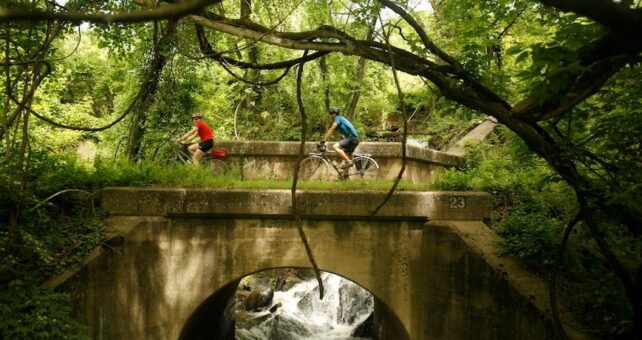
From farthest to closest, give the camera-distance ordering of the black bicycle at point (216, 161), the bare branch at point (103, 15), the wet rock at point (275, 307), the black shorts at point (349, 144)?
the wet rock at point (275, 307)
the black bicycle at point (216, 161)
the black shorts at point (349, 144)
the bare branch at point (103, 15)

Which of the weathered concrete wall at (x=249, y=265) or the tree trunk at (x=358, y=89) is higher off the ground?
the tree trunk at (x=358, y=89)

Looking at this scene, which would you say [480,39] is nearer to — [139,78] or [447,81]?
[447,81]

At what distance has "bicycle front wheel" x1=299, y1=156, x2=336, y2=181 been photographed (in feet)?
30.6

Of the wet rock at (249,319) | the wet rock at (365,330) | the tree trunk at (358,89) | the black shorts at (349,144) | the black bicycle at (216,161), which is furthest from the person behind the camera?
the tree trunk at (358,89)

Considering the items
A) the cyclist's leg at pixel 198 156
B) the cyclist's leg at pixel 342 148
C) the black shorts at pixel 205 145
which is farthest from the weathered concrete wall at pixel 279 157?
the cyclist's leg at pixel 342 148

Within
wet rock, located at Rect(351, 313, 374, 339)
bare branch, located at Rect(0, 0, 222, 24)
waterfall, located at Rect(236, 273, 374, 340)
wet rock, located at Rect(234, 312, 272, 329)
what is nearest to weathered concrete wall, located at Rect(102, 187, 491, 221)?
bare branch, located at Rect(0, 0, 222, 24)

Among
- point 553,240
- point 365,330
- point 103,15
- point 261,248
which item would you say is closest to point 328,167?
point 261,248

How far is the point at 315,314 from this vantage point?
1260 centimetres

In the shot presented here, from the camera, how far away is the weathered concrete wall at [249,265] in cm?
612

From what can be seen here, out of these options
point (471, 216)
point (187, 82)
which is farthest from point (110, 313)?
point (187, 82)

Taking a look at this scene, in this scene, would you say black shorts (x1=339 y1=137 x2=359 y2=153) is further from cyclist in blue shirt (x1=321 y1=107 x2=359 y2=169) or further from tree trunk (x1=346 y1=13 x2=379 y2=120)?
tree trunk (x1=346 y1=13 x2=379 y2=120)

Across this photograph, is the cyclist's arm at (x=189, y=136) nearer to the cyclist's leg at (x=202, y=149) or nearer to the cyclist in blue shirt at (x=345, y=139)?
the cyclist's leg at (x=202, y=149)

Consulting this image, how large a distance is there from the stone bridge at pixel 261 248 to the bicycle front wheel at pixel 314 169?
9.69 feet

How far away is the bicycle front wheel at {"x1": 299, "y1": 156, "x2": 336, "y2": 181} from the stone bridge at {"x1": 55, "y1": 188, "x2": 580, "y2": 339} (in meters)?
2.95
